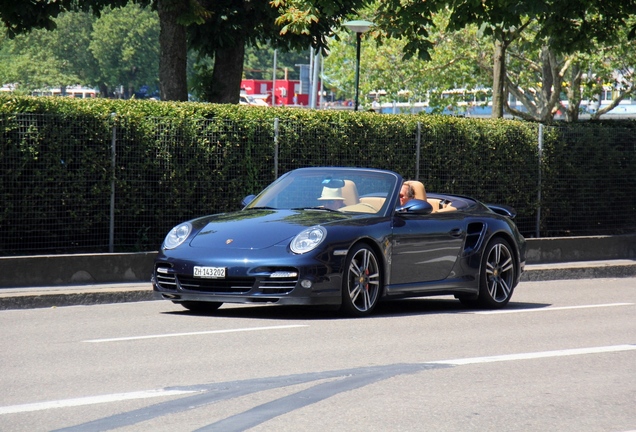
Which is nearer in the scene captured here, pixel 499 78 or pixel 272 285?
pixel 272 285

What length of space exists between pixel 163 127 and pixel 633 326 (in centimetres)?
727

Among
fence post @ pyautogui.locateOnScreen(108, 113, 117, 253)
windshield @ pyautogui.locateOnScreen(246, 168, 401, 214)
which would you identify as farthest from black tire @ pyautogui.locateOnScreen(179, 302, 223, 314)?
fence post @ pyautogui.locateOnScreen(108, 113, 117, 253)

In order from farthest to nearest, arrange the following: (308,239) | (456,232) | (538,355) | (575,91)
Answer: (575,91)
(456,232)
(308,239)
(538,355)

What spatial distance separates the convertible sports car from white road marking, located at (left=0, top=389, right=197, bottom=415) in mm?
3665

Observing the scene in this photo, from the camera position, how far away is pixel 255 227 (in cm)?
1085

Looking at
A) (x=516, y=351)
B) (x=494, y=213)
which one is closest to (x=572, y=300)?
(x=494, y=213)

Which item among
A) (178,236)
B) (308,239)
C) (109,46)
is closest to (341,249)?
(308,239)

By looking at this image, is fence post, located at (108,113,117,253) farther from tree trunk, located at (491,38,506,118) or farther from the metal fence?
tree trunk, located at (491,38,506,118)

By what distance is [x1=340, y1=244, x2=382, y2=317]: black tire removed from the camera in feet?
35.3

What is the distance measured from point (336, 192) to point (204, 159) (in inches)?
180

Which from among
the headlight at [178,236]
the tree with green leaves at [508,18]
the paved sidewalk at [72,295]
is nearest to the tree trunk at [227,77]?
the tree with green leaves at [508,18]

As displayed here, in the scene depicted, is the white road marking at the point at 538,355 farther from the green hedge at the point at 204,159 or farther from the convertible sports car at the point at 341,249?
the green hedge at the point at 204,159

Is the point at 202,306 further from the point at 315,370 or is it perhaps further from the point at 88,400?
the point at 88,400

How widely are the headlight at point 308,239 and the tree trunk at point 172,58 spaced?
1179 cm
